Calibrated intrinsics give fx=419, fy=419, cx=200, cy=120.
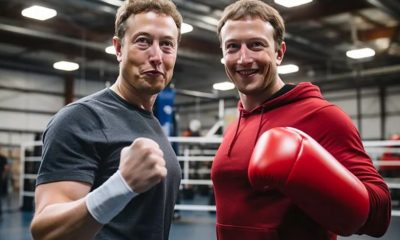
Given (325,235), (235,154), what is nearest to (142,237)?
(235,154)

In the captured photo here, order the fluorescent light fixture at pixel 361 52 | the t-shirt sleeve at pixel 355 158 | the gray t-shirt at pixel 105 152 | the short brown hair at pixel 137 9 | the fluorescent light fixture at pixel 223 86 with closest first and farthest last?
1. the gray t-shirt at pixel 105 152
2. the t-shirt sleeve at pixel 355 158
3. the short brown hair at pixel 137 9
4. the fluorescent light fixture at pixel 361 52
5. the fluorescent light fixture at pixel 223 86

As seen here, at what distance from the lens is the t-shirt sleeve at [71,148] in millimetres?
1062

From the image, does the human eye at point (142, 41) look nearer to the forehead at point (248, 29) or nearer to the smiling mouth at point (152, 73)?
the smiling mouth at point (152, 73)

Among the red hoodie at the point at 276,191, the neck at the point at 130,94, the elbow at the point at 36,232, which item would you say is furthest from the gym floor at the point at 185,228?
the elbow at the point at 36,232

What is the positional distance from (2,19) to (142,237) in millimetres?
8642

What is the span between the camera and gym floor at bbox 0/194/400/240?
447cm

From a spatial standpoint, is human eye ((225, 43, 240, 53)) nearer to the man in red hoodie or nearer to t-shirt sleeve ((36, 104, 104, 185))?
the man in red hoodie

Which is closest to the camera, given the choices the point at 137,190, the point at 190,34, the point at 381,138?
the point at 137,190

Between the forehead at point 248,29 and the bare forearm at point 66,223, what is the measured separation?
0.86 meters

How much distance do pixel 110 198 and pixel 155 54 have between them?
551 mm

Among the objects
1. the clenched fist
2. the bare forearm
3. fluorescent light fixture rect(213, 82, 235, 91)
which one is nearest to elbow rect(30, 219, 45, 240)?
the bare forearm

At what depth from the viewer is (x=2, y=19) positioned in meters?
8.57

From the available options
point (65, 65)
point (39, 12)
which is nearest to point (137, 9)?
point (39, 12)

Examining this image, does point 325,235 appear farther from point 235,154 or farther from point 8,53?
point 8,53
